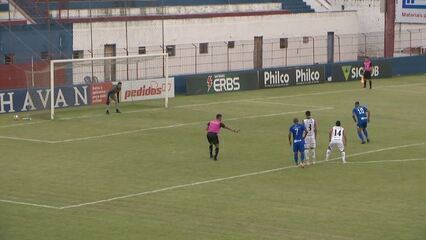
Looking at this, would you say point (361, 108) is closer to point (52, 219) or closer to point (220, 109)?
point (220, 109)

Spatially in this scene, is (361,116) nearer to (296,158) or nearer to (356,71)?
(296,158)

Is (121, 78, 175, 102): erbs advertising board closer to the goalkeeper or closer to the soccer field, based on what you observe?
the soccer field

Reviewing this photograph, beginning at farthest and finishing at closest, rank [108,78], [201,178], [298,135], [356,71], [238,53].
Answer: [238,53] → [356,71] → [108,78] → [298,135] → [201,178]

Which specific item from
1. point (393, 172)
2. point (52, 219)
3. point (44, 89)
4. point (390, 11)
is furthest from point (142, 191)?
point (390, 11)

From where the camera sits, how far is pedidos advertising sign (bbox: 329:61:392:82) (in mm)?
67062

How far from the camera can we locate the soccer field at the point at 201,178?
27.5 metres

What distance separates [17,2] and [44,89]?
43.4ft

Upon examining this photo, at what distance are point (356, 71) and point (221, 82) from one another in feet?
35.8

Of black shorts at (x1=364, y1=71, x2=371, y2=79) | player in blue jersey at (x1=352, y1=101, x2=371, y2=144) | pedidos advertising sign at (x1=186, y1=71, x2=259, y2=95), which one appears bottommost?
player in blue jersey at (x1=352, y1=101, x2=371, y2=144)

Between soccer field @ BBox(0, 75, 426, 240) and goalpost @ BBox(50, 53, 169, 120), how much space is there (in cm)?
121

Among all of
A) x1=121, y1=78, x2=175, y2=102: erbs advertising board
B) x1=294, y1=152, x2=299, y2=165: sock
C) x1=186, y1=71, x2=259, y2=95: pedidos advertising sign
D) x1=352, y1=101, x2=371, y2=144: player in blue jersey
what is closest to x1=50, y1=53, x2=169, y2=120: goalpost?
x1=121, y1=78, x2=175, y2=102: erbs advertising board

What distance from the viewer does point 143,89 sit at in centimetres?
5550

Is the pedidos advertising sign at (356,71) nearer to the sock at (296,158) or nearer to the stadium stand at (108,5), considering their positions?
the stadium stand at (108,5)

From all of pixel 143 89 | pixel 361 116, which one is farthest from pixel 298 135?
pixel 143 89
